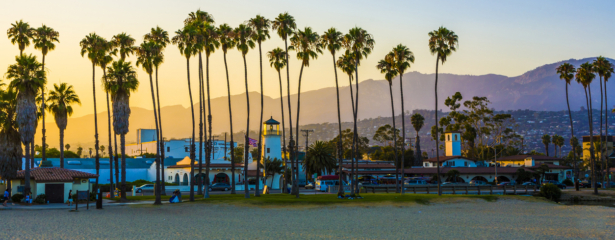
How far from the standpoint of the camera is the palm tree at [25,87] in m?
→ 44.5

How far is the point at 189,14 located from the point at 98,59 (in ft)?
35.6

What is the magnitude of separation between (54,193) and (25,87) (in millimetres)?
9442

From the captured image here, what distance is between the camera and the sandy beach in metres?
24.3

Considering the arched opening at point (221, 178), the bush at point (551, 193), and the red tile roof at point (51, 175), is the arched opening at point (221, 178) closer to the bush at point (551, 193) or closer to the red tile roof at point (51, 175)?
the red tile roof at point (51, 175)

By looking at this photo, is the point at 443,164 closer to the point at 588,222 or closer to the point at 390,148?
the point at 390,148

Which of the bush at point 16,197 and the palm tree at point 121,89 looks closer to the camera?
the bush at point 16,197

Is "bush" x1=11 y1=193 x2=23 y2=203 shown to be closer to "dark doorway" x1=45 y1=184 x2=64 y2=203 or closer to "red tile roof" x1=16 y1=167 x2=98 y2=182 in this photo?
"red tile roof" x1=16 y1=167 x2=98 y2=182

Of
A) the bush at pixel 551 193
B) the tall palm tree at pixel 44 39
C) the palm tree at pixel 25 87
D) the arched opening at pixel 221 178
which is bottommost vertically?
the bush at pixel 551 193

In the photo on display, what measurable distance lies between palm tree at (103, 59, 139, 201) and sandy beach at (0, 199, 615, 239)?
12213mm

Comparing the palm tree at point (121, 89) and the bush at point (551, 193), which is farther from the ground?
the palm tree at point (121, 89)

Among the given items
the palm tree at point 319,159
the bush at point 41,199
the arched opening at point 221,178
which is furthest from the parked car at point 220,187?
the bush at point 41,199

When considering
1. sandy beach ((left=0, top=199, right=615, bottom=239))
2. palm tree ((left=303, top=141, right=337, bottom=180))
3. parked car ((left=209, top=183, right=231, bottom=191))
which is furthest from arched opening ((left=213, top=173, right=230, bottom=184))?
sandy beach ((left=0, top=199, right=615, bottom=239))

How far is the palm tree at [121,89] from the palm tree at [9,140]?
8.11 metres

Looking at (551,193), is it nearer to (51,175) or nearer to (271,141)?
(271,141)
